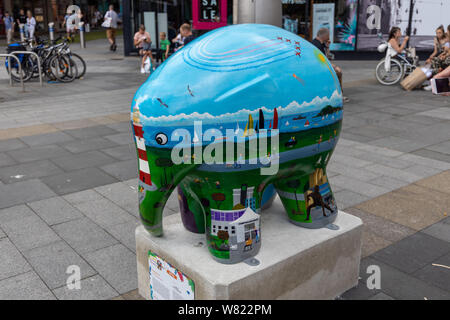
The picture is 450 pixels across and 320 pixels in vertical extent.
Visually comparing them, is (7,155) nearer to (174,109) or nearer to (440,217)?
(174,109)

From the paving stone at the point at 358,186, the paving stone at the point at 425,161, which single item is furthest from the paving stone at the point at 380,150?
the paving stone at the point at 358,186

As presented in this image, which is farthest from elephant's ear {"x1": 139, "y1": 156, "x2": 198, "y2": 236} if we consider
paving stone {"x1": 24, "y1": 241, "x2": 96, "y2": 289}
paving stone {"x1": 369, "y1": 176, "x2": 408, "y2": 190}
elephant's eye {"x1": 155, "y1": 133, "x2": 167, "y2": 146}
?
paving stone {"x1": 369, "y1": 176, "x2": 408, "y2": 190}

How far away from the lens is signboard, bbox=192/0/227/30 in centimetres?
753

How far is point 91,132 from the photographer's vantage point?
26.5 feet

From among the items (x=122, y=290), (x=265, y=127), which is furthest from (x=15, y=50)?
(x=265, y=127)

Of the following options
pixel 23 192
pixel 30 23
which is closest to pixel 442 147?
pixel 23 192

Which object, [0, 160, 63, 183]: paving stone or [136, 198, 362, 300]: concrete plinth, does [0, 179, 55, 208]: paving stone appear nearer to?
[0, 160, 63, 183]: paving stone

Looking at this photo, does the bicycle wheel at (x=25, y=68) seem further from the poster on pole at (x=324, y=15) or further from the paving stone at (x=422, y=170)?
the paving stone at (x=422, y=170)

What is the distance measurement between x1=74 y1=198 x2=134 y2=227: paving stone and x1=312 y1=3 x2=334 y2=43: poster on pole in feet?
45.8

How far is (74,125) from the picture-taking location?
858 centimetres

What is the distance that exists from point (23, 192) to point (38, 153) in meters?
1.59

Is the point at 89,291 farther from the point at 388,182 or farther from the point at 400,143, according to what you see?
the point at 400,143

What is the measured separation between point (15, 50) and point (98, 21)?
28034mm

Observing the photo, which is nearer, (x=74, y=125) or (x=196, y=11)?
(x=196, y=11)
